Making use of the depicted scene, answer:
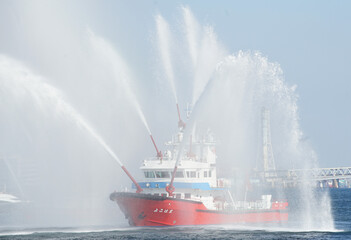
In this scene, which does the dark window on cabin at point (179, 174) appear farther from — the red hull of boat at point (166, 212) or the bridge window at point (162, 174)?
the red hull of boat at point (166, 212)

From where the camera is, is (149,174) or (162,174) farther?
(149,174)

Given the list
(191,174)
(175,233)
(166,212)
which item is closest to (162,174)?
(191,174)

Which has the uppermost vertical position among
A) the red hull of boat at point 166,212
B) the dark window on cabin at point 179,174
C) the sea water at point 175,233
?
the dark window on cabin at point 179,174

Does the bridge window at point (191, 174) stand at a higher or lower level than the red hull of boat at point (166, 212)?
higher

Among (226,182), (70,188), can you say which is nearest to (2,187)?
(70,188)

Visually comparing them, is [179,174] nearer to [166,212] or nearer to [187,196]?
[187,196]

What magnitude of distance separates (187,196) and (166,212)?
3.37 m

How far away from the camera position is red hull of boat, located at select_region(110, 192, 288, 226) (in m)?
44.9

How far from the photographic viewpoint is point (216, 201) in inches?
1946

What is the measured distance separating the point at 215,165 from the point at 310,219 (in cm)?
1004

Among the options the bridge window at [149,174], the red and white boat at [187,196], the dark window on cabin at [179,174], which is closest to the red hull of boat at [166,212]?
the red and white boat at [187,196]

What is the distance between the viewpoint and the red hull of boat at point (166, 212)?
1769 inches

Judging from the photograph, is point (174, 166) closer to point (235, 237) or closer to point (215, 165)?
point (215, 165)

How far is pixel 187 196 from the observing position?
47.9 meters
